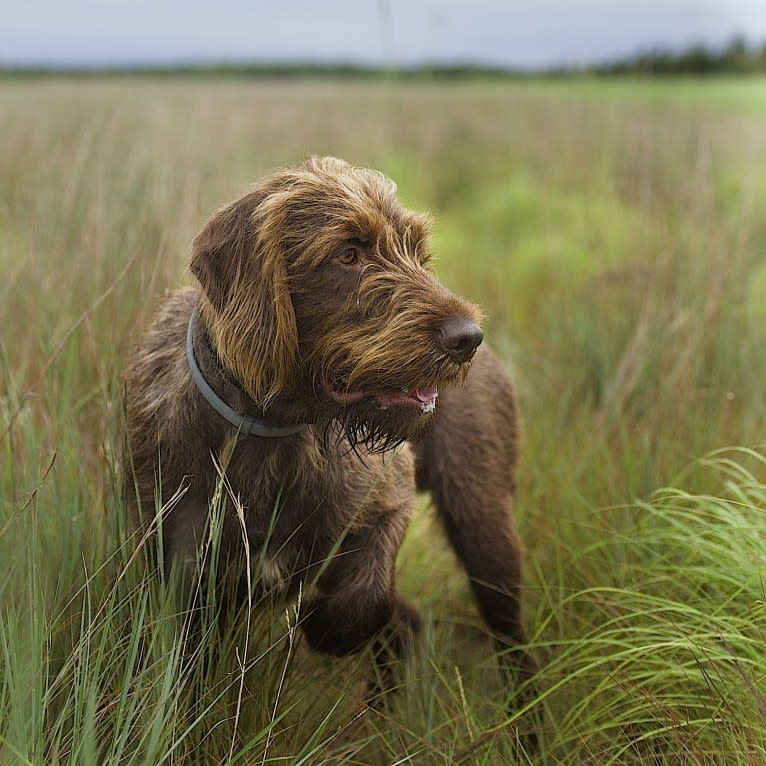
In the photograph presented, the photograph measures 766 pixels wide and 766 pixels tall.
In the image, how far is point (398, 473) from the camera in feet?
10.3

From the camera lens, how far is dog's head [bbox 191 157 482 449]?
8.33ft

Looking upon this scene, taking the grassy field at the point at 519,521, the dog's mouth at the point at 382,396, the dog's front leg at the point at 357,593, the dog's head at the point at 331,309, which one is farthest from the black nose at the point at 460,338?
the grassy field at the point at 519,521

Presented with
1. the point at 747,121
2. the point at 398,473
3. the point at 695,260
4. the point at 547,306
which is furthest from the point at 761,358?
the point at 747,121

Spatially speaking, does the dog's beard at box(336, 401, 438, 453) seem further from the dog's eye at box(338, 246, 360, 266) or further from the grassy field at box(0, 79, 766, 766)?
the grassy field at box(0, 79, 766, 766)

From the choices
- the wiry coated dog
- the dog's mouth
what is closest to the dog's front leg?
the wiry coated dog

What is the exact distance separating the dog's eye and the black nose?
352 mm

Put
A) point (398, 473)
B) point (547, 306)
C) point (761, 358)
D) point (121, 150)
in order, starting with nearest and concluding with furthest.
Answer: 1. point (398, 473)
2. point (761, 358)
3. point (547, 306)
4. point (121, 150)

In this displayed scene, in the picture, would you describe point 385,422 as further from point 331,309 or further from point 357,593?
point 357,593

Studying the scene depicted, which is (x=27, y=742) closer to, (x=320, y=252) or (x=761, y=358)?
(x=320, y=252)

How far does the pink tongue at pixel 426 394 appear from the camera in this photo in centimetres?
266

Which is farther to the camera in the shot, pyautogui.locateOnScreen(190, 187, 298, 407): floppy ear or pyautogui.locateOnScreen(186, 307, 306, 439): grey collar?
pyautogui.locateOnScreen(186, 307, 306, 439): grey collar

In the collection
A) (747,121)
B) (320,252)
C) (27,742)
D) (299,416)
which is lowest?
(747,121)

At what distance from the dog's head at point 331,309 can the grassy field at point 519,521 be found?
0.57 meters

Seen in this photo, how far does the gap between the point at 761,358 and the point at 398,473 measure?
2.40 metres
